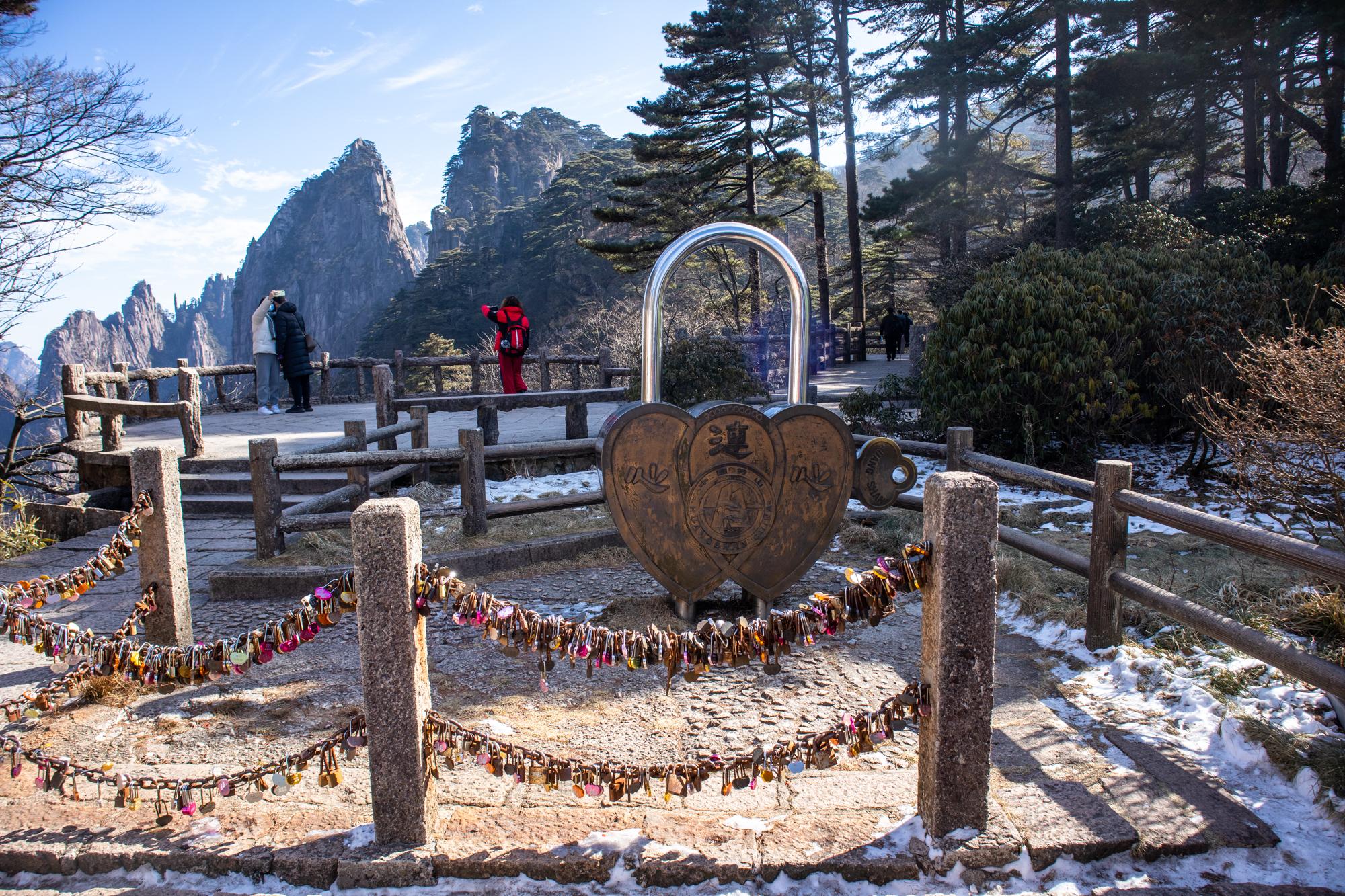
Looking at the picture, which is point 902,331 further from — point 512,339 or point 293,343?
point 293,343

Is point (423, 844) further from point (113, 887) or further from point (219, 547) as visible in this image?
point (219, 547)

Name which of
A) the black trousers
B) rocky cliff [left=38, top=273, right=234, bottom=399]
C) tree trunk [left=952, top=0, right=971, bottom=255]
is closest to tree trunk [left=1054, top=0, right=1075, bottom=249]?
tree trunk [left=952, top=0, right=971, bottom=255]

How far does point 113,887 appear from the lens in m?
2.29

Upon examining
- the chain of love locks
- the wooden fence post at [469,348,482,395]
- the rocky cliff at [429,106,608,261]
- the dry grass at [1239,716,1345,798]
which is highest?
the rocky cliff at [429,106,608,261]

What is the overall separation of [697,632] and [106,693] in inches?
108

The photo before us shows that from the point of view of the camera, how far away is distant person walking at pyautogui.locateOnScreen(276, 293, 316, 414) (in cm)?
1120

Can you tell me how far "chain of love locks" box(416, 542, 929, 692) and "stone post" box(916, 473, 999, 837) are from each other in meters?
0.11

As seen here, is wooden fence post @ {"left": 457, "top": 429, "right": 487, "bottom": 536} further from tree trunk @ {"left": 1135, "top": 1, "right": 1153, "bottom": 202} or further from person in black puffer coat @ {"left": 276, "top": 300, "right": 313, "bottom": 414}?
tree trunk @ {"left": 1135, "top": 1, "right": 1153, "bottom": 202}

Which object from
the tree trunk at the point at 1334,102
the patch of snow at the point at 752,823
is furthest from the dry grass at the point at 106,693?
the tree trunk at the point at 1334,102

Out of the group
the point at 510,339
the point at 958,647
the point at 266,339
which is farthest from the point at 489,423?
the point at 958,647

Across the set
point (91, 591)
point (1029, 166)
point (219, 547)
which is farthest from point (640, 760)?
point (1029, 166)

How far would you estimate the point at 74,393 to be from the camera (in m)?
8.40

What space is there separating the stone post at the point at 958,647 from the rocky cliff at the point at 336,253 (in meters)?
75.9

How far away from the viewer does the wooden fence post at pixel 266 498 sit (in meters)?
5.11
